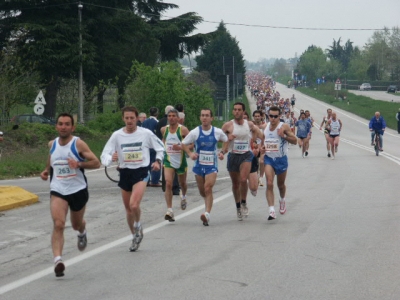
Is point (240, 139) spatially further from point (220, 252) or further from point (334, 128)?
point (334, 128)

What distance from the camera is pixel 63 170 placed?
9.69 meters

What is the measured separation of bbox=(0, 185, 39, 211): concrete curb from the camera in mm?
15719

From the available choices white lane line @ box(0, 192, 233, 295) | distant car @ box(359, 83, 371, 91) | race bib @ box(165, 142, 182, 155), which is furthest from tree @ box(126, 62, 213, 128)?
distant car @ box(359, 83, 371, 91)

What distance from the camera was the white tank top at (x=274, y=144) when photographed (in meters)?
14.6

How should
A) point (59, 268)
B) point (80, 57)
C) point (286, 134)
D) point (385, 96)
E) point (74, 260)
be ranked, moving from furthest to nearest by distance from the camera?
point (385, 96) → point (80, 57) → point (286, 134) → point (74, 260) → point (59, 268)

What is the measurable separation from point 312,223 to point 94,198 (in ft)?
19.5

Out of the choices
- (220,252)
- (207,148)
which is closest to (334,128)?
(207,148)

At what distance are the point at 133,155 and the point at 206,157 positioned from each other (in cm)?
271

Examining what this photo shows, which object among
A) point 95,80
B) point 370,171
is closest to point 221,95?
point 95,80

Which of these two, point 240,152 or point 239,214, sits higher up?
point 240,152

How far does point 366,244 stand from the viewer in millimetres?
11281

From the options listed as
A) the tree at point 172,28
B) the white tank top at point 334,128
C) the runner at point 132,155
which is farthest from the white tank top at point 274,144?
the tree at point 172,28

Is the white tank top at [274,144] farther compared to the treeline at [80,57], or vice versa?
the treeline at [80,57]

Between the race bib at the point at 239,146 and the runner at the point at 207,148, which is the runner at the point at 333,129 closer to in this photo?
the race bib at the point at 239,146
